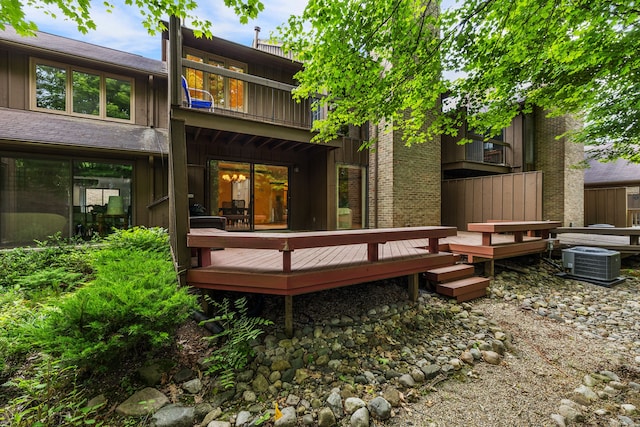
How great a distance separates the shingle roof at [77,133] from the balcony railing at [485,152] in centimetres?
984

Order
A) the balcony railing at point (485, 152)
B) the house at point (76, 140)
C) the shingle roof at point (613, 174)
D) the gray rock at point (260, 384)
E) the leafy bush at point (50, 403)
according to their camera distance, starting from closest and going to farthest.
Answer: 1. the leafy bush at point (50, 403)
2. the gray rock at point (260, 384)
3. the house at point (76, 140)
4. the balcony railing at point (485, 152)
5. the shingle roof at point (613, 174)

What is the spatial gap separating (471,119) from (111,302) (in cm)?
620

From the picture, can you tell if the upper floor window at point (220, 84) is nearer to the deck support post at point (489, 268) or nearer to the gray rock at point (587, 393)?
the deck support post at point (489, 268)

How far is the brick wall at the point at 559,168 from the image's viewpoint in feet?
31.6

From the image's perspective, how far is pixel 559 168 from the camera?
9812mm

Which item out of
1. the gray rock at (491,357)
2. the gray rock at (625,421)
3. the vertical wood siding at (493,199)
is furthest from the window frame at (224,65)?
the gray rock at (625,421)

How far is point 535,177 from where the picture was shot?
7301mm

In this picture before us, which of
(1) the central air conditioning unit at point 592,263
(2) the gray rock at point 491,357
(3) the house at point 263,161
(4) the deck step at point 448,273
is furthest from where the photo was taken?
(3) the house at point 263,161

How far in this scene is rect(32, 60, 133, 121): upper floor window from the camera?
6777 millimetres

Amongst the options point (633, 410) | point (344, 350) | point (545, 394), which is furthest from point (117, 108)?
point (633, 410)

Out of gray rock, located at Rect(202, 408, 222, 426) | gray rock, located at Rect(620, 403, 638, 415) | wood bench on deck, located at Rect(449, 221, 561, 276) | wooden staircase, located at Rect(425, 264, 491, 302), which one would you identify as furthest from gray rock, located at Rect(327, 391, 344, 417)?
wood bench on deck, located at Rect(449, 221, 561, 276)

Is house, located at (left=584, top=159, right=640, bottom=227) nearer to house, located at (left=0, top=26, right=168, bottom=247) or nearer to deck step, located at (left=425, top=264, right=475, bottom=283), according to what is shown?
deck step, located at (left=425, top=264, right=475, bottom=283)

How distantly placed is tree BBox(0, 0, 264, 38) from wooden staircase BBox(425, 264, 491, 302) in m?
4.66

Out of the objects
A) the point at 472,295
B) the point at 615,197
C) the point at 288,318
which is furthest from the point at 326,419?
the point at 615,197
